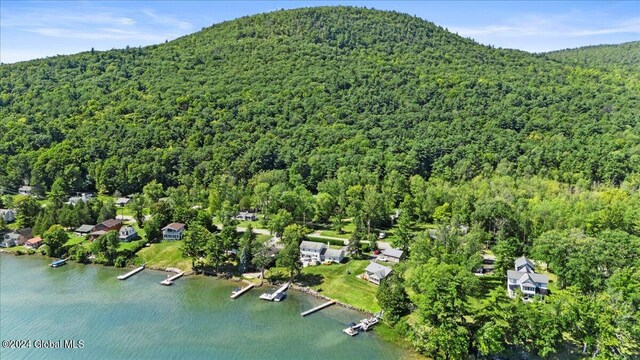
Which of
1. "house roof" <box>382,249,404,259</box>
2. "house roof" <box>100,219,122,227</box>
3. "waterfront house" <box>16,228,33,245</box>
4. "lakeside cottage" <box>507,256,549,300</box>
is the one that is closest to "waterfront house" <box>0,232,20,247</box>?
"waterfront house" <box>16,228,33,245</box>

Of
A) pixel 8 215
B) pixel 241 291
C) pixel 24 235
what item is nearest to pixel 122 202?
pixel 8 215

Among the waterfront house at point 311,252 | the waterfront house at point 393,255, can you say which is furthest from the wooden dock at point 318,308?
the waterfront house at point 393,255

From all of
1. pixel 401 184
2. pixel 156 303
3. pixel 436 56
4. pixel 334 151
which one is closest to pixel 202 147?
pixel 334 151

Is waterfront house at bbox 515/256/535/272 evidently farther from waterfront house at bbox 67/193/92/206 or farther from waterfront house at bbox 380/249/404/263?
waterfront house at bbox 67/193/92/206

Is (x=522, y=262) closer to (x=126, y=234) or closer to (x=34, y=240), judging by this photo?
(x=126, y=234)

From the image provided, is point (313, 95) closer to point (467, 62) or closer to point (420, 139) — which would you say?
point (420, 139)

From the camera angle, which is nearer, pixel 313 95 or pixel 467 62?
pixel 313 95

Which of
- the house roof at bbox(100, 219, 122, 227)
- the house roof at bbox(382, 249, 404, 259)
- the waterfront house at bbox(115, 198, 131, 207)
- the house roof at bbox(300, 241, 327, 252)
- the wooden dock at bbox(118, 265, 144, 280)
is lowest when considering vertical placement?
the wooden dock at bbox(118, 265, 144, 280)
